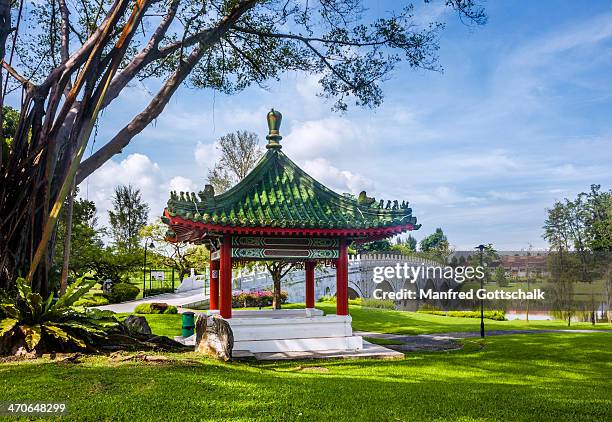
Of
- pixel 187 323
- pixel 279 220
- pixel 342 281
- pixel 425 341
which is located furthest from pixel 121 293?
pixel 279 220

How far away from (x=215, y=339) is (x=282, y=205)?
3.73 metres

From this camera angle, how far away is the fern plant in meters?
6.98

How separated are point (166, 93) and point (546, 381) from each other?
7.79m

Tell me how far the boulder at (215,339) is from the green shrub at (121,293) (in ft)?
71.6

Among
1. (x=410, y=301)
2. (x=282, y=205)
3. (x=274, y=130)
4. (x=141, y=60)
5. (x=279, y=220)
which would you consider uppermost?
(x=141, y=60)

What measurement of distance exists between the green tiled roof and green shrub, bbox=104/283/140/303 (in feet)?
63.8

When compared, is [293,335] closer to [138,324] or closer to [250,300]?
[138,324]

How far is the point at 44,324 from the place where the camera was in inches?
284

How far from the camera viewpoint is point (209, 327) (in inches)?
334

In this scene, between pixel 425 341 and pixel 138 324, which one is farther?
pixel 425 341

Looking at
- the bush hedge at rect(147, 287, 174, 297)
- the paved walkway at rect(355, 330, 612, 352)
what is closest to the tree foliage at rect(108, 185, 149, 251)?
the bush hedge at rect(147, 287, 174, 297)

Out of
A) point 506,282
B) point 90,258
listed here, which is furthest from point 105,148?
point 506,282

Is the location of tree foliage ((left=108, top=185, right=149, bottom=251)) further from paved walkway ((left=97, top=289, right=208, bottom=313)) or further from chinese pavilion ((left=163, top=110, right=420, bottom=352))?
chinese pavilion ((left=163, top=110, right=420, bottom=352))

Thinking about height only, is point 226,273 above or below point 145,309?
above
